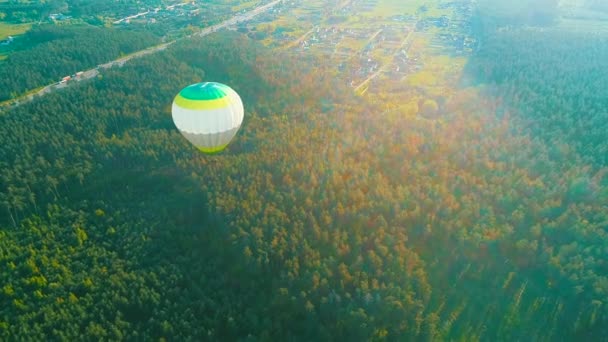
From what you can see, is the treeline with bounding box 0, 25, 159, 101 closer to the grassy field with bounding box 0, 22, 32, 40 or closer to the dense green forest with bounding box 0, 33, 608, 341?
the grassy field with bounding box 0, 22, 32, 40

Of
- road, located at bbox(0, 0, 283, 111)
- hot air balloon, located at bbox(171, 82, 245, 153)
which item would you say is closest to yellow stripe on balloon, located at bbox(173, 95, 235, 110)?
hot air balloon, located at bbox(171, 82, 245, 153)

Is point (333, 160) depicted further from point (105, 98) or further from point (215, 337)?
point (105, 98)

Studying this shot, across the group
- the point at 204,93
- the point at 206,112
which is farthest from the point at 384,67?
the point at 206,112

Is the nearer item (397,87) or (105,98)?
(105,98)

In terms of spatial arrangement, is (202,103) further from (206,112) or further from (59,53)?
(59,53)

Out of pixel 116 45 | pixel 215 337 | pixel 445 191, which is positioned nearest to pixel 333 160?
pixel 445 191

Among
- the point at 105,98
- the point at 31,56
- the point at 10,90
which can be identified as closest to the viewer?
the point at 105,98

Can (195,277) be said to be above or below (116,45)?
below

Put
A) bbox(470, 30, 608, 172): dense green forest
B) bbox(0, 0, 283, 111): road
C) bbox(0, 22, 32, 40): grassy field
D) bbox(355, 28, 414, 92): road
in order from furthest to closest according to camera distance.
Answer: bbox(0, 22, 32, 40): grassy field
bbox(355, 28, 414, 92): road
bbox(0, 0, 283, 111): road
bbox(470, 30, 608, 172): dense green forest
